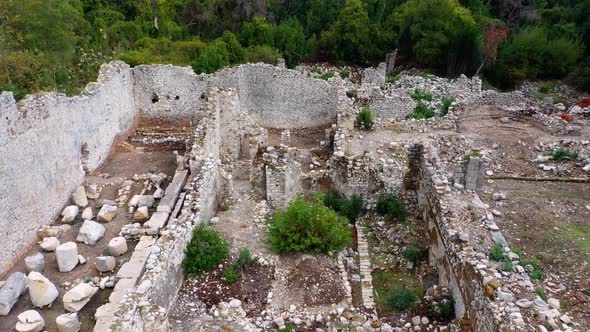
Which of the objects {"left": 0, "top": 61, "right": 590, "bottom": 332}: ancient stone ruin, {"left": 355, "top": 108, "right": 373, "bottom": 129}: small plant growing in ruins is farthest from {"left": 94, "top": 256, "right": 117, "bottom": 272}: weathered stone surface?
{"left": 355, "top": 108, "right": 373, "bottom": 129}: small plant growing in ruins

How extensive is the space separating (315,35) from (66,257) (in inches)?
804

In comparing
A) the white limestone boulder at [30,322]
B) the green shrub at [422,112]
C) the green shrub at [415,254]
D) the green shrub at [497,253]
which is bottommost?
the green shrub at [415,254]

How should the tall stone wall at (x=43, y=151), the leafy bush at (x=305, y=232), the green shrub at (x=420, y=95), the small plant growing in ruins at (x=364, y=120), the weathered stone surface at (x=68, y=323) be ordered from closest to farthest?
the weathered stone surface at (x=68, y=323) < the tall stone wall at (x=43, y=151) < the leafy bush at (x=305, y=232) < the small plant growing in ruins at (x=364, y=120) < the green shrub at (x=420, y=95)

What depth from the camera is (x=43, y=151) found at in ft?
35.4

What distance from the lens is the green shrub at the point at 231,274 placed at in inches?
353

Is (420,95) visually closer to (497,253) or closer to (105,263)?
(497,253)

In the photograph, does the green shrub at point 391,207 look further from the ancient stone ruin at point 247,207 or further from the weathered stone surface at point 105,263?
the weathered stone surface at point 105,263

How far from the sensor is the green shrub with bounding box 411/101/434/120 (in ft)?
56.2

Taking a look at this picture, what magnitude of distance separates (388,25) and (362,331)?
21.1 metres

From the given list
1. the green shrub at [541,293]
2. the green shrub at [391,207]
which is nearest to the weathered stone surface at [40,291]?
the green shrub at [391,207]

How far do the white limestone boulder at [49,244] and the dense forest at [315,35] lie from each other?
→ 24.6ft

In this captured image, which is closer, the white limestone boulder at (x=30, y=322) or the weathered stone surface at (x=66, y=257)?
the white limestone boulder at (x=30, y=322)

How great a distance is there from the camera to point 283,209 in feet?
37.9

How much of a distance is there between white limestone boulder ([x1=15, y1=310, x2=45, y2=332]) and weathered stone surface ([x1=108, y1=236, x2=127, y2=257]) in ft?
6.30
